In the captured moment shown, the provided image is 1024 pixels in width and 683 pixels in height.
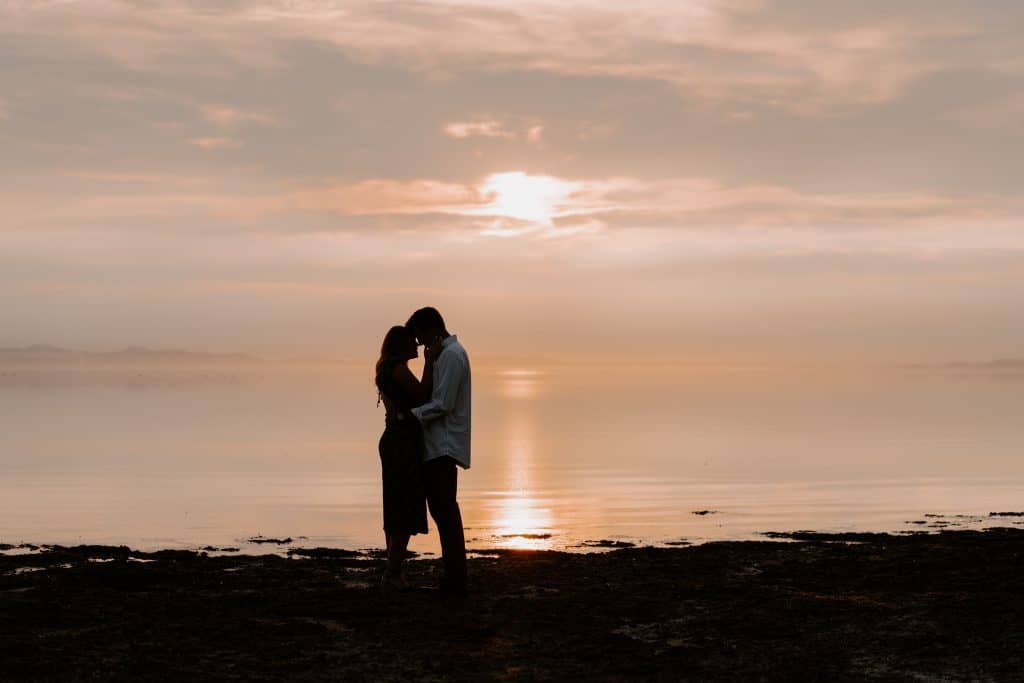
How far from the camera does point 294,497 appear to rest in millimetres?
33594

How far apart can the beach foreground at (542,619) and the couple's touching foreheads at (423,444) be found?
560mm

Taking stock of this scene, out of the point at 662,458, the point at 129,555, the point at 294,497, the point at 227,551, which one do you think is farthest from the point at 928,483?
the point at 129,555

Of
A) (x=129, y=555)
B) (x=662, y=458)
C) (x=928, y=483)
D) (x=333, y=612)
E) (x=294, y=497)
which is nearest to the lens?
(x=333, y=612)

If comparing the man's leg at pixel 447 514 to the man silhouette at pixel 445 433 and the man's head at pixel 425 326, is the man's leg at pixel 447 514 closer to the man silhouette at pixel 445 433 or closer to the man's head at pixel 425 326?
the man silhouette at pixel 445 433

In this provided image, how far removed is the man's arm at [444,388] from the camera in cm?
1295

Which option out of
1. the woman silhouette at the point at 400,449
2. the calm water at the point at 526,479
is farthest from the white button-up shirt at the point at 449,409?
the calm water at the point at 526,479

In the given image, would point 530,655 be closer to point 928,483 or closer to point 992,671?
point 992,671

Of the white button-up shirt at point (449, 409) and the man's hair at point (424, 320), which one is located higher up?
the man's hair at point (424, 320)

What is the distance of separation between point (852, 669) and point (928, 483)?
97.0 feet

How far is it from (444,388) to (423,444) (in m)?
0.74

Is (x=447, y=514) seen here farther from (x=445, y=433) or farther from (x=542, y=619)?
(x=542, y=619)

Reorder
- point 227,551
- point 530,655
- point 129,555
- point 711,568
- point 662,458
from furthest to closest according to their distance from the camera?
point 662,458, point 227,551, point 129,555, point 711,568, point 530,655

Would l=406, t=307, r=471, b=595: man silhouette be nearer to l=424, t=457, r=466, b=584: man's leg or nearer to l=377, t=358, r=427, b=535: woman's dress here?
l=424, t=457, r=466, b=584: man's leg

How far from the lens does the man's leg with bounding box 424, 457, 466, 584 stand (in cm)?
1316
